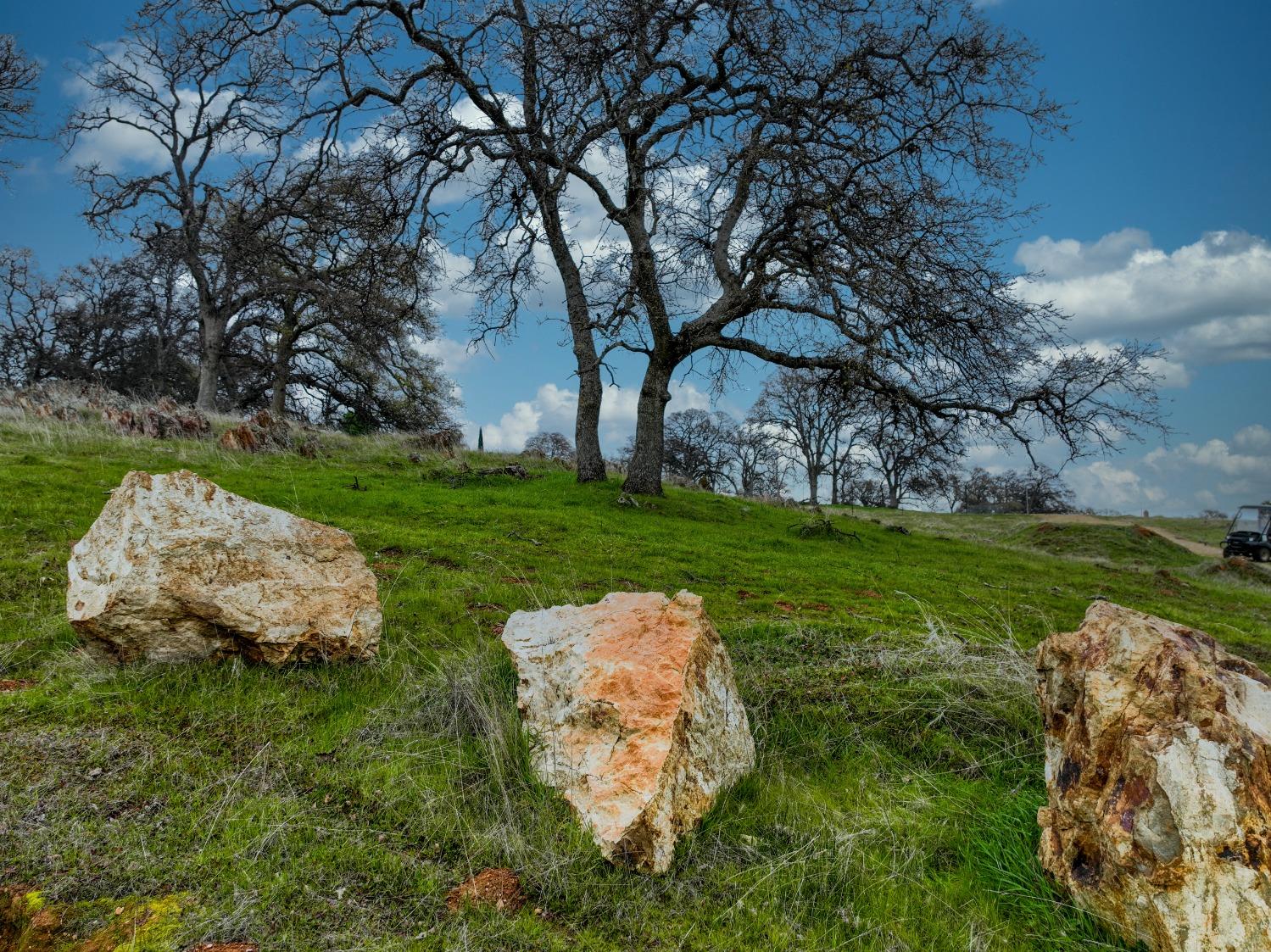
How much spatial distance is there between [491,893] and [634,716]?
99 centimetres

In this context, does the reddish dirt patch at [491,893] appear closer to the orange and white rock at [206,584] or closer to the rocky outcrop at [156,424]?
the orange and white rock at [206,584]

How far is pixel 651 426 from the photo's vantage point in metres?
17.8

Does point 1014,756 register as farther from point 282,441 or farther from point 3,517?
point 282,441

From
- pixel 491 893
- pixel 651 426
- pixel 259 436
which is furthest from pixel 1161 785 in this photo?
pixel 259 436

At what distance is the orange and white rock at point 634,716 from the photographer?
3.19 metres

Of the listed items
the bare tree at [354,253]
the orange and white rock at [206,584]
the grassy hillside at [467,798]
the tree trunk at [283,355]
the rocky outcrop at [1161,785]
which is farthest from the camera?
the tree trunk at [283,355]

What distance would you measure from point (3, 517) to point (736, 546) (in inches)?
422

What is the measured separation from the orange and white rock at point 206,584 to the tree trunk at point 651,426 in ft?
40.2

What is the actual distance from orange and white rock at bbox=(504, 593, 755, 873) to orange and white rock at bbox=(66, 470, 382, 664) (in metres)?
1.62

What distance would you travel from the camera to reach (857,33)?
49.3 ft

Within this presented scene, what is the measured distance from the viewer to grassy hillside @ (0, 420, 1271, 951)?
280 cm

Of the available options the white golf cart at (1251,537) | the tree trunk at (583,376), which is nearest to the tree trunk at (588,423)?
the tree trunk at (583,376)

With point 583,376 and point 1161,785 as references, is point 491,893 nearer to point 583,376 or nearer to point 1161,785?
point 1161,785

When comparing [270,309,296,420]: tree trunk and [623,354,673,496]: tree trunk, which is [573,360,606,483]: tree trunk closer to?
[623,354,673,496]: tree trunk
